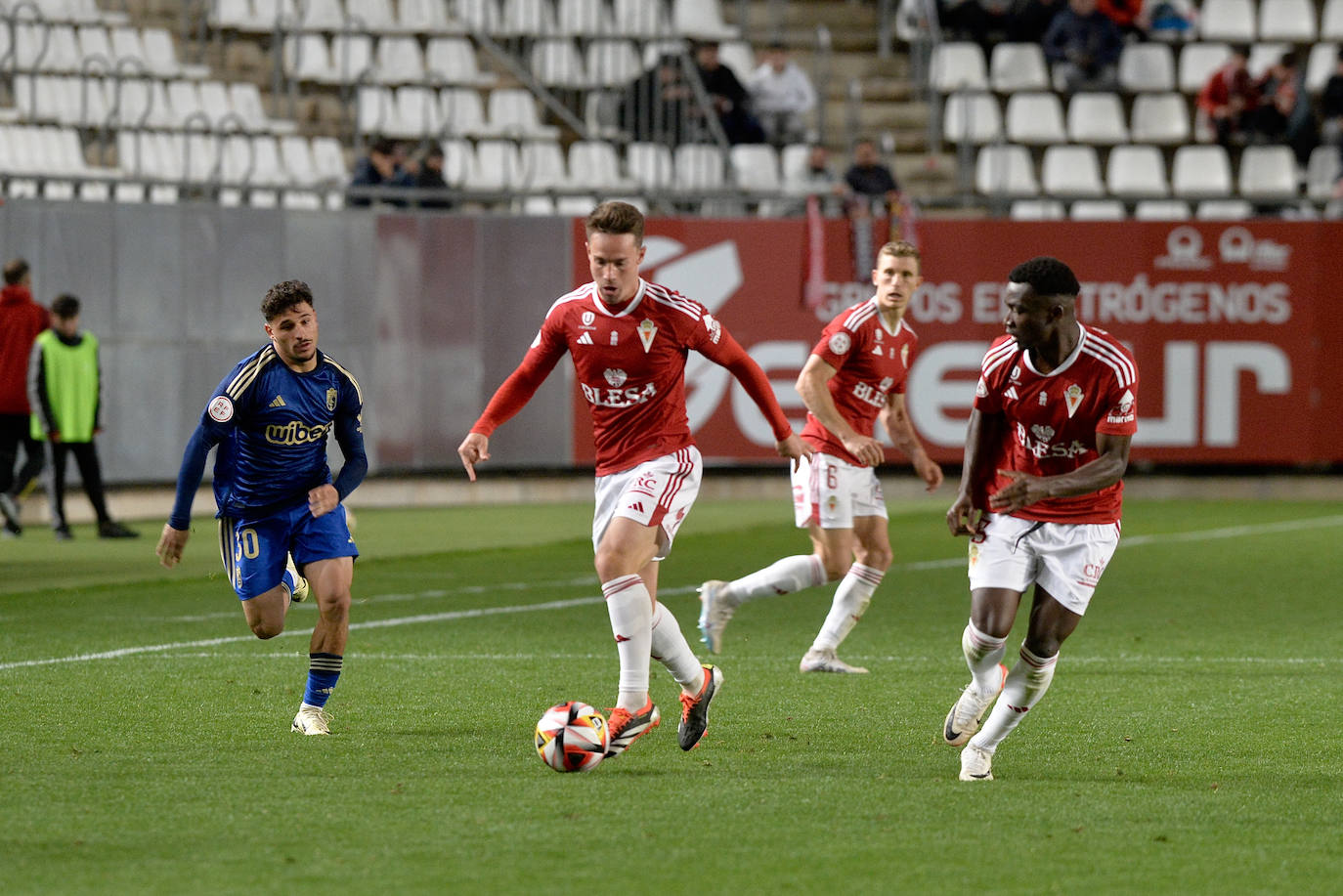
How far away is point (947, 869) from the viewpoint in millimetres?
5262

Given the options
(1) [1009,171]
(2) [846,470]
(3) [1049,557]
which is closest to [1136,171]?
(1) [1009,171]

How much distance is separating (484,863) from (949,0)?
2188cm

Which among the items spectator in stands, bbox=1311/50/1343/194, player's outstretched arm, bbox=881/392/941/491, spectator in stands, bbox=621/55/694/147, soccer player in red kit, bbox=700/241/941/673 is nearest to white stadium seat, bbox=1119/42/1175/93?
spectator in stands, bbox=1311/50/1343/194

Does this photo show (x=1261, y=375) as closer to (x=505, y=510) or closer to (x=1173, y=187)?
(x=1173, y=187)

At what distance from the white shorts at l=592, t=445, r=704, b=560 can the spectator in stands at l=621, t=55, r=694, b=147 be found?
1567cm

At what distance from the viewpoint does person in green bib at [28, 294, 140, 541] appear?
1625 centimetres

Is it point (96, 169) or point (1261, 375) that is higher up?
point (96, 169)

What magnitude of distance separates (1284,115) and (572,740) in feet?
63.4

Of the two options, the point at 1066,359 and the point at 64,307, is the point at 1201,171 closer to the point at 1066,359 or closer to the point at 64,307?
the point at 64,307

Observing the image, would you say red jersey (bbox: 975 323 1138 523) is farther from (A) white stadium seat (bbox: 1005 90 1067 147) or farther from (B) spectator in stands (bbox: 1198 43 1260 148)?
(A) white stadium seat (bbox: 1005 90 1067 147)

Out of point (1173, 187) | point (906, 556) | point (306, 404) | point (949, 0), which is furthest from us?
point (949, 0)

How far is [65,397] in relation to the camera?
16.4 metres

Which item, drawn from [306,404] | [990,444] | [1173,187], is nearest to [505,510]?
[1173,187]

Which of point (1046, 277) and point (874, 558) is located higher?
point (1046, 277)
